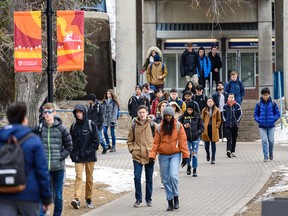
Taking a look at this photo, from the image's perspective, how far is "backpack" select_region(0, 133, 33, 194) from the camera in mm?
8875

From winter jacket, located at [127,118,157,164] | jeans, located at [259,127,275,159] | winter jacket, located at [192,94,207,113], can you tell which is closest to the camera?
winter jacket, located at [127,118,157,164]

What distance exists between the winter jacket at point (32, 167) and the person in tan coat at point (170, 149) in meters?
5.99

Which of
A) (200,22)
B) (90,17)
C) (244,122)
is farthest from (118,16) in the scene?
(200,22)

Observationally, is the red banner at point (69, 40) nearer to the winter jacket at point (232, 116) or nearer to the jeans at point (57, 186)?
the jeans at point (57, 186)

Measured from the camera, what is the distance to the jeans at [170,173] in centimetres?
1505

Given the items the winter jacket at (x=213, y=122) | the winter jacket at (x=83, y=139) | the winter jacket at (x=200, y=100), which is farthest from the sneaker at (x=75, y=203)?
the winter jacket at (x=200, y=100)

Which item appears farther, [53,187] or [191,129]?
[191,129]

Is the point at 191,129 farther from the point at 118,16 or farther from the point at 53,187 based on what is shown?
the point at 118,16

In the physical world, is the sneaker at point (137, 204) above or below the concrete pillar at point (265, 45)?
below

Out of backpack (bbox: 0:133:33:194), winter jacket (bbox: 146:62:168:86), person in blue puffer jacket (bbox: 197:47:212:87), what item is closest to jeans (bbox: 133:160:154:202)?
backpack (bbox: 0:133:33:194)

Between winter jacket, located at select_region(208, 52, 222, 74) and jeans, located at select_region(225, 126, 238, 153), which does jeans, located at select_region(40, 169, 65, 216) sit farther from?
winter jacket, located at select_region(208, 52, 222, 74)

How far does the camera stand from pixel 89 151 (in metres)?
15.3

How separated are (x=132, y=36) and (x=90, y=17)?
11.9 ft

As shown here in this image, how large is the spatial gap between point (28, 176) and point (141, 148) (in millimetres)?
6493
